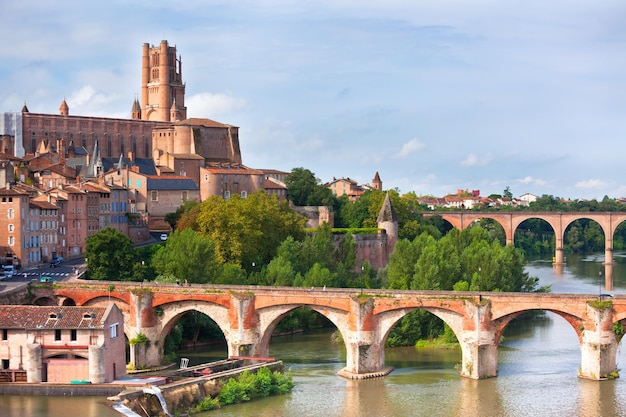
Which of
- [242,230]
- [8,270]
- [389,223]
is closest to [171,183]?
[389,223]

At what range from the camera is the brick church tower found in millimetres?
127812

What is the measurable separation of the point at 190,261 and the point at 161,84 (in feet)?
229

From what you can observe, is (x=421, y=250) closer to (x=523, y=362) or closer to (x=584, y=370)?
(x=523, y=362)

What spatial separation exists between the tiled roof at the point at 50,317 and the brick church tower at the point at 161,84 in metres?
82.2

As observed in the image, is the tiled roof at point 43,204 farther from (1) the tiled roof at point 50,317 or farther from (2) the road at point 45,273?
(1) the tiled roof at point 50,317

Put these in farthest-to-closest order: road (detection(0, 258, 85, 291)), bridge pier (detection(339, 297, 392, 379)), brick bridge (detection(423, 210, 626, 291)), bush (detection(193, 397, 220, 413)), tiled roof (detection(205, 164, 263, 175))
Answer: brick bridge (detection(423, 210, 626, 291)) → tiled roof (detection(205, 164, 263, 175)) → road (detection(0, 258, 85, 291)) → bridge pier (detection(339, 297, 392, 379)) → bush (detection(193, 397, 220, 413))

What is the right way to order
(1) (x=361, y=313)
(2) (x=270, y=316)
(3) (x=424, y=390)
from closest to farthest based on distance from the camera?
(3) (x=424, y=390), (1) (x=361, y=313), (2) (x=270, y=316)

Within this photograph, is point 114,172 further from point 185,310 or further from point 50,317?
point 50,317

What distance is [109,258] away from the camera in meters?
60.5

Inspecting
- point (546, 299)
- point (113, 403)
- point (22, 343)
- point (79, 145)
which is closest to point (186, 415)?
point (113, 403)

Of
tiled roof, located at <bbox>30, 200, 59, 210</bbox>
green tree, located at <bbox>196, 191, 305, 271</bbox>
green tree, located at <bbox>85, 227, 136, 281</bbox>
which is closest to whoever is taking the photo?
green tree, located at <bbox>85, 227, 136, 281</bbox>

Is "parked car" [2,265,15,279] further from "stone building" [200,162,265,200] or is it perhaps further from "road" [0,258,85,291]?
"stone building" [200,162,265,200]

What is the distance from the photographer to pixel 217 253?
66312mm

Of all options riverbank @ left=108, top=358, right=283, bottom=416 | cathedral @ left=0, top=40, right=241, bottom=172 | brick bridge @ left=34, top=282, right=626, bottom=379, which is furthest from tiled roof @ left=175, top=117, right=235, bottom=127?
riverbank @ left=108, top=358, right=283, bottom=416
